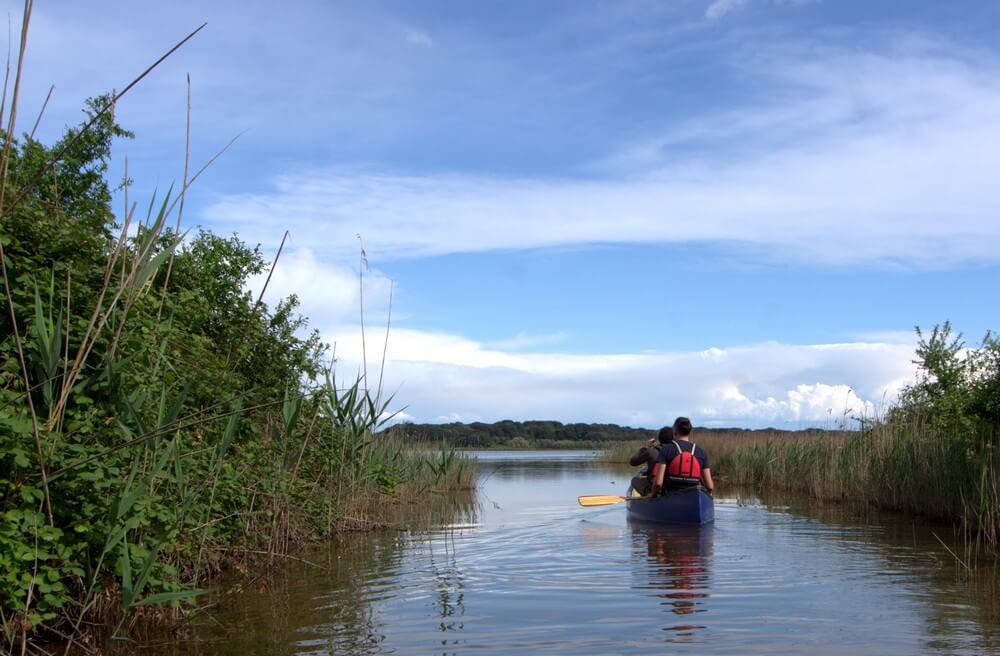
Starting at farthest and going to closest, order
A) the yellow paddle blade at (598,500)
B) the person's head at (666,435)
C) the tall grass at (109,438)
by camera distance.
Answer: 1. the yellow paddle blade at (598,500)
2. the person's head at (666,435)
3. the tall grass at (109,438)

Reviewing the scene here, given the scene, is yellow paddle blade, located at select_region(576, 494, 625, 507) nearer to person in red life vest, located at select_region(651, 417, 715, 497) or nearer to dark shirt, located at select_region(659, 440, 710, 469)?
person in red life vest, located at select_region(651, 417, 715, 497)

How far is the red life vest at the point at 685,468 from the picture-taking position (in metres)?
13.4

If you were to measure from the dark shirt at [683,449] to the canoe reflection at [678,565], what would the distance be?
0.97 meters

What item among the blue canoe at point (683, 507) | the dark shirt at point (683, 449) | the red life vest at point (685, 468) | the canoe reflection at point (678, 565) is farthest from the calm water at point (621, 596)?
the dark shirt at point (683, 449)

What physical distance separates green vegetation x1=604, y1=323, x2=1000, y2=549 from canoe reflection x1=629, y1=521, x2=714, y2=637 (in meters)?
3.05

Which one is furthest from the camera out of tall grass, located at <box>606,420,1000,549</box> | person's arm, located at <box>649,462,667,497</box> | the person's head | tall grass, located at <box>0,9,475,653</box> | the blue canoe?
the person's head

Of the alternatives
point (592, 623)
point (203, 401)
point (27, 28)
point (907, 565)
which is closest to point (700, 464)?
point (907, 565)

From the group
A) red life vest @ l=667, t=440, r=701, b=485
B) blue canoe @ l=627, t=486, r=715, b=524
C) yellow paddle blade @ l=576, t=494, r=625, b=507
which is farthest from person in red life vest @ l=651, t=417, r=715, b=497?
yellow paddle blade @ l=576, t=494, r=625, b=507

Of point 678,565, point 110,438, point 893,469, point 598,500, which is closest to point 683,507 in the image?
point 598,500

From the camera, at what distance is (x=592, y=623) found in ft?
22.8

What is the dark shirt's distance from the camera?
44.1 ft

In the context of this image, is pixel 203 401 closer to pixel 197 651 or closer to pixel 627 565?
pixel 197 651

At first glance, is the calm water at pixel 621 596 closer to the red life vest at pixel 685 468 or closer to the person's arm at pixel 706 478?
the person's arm at pixel 706 478

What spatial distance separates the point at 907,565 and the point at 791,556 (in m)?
1.28
